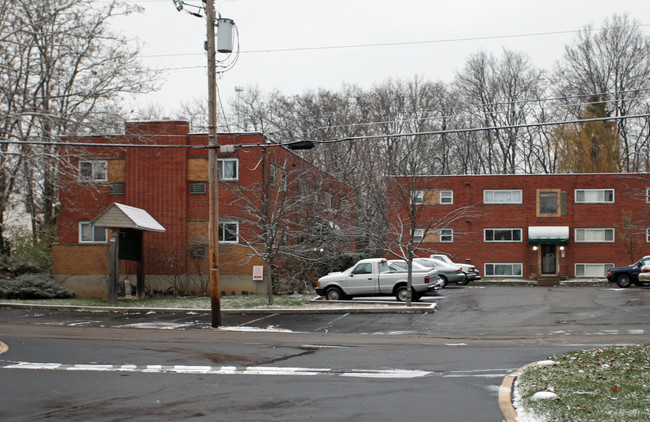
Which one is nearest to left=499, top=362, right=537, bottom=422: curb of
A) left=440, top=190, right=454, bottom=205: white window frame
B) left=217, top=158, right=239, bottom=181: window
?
left=217, top=158, right=239, bottom=181: window

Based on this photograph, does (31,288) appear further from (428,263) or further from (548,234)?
(548,234)

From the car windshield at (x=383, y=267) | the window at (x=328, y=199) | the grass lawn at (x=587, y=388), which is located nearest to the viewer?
the grass lawn at (x=587, y=388)

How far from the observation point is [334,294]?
87.8 ft

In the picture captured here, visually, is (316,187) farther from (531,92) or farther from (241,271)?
(531,92)

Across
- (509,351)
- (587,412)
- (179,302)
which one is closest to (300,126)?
(179,302)

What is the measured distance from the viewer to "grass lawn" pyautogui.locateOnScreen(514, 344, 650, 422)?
303 inches

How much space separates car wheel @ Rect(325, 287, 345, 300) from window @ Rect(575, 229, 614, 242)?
26.7 m

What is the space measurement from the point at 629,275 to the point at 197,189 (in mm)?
22087

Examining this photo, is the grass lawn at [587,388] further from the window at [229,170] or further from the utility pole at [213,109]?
the window at [229,170]

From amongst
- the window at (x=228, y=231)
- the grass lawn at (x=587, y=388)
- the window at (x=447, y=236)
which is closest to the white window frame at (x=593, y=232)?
the window at (x=447, y=236)

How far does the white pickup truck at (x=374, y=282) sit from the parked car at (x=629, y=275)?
44.7 feet

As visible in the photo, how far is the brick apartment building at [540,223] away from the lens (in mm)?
46812

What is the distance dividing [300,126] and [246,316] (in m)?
32.4

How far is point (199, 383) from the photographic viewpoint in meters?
11.0
